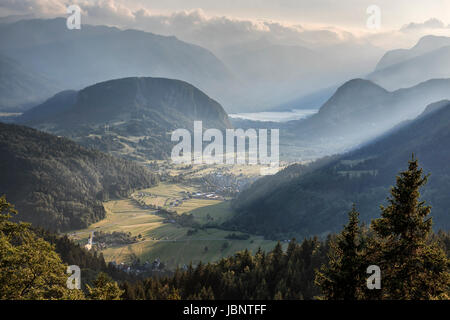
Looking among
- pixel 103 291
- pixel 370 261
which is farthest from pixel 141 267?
pixel 370 261

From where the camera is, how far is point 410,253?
20188 mm

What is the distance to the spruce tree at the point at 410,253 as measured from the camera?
19750 mm

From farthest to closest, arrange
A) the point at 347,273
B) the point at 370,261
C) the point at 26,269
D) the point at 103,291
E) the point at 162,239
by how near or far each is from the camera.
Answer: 1. the point at 162,239
2. the point at 26,269
3. the point at 103,291
4. the point at 370,261
5. the point at 347,273

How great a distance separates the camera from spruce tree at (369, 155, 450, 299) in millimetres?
19750

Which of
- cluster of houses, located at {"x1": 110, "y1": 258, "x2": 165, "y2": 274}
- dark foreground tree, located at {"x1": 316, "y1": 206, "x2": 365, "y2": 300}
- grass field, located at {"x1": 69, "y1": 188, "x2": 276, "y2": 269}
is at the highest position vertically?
dark foreground tree, located at {"x1": 316, "y1": 206, "x2": 365, "y2": 300}

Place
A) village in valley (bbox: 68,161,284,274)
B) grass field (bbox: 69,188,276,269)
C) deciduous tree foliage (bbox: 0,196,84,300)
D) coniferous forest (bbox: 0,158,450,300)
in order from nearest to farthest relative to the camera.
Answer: coniferous forest (bbox: 0,158,450,300), deciduous tree foliage (bbox: 0,196,84,300), village in valley (bbox: 68,161,284,274), grass field (bbox: 69,188,276,269)

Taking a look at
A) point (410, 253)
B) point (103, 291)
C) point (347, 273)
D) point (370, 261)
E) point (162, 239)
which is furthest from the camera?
point (162, 239)

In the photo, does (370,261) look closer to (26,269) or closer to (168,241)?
(26,269)

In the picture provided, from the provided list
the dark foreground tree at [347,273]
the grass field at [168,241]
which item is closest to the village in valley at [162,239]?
the grass field at [168,241]

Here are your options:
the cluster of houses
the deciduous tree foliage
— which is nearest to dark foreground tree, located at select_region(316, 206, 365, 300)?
the deciduous tree foliage

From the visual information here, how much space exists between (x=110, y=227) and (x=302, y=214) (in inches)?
3742

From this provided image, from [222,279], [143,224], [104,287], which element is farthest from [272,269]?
[143,224]

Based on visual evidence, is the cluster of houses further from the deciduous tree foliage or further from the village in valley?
the deciduous tree foliage
